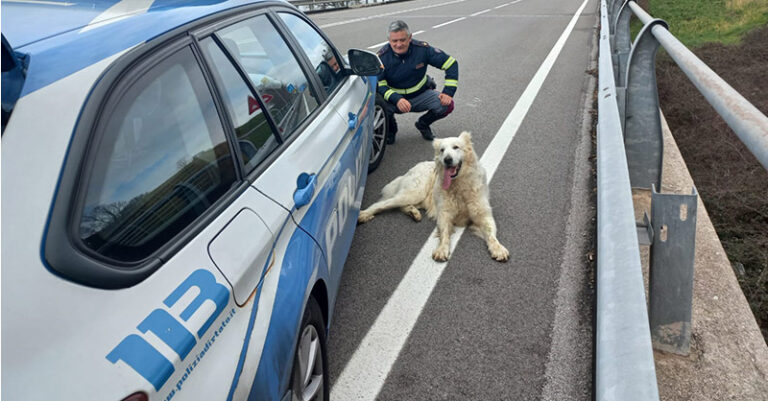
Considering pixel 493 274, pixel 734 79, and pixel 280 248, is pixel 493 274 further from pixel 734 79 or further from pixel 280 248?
pixel 734 79

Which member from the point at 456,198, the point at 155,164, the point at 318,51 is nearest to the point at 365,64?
the point at 318,51

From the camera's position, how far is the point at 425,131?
7.32 m

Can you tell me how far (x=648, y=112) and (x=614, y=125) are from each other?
3.52 ft

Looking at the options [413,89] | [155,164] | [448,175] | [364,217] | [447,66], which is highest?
[155,164]

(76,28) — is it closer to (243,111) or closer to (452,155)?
(243,111)

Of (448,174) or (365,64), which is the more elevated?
(365,64)

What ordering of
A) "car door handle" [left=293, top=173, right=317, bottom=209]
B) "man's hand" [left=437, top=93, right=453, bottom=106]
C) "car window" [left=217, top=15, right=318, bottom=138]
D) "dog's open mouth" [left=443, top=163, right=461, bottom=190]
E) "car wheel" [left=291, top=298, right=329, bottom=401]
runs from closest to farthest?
"car wheel" [left=291, top=298, right=329, bottom=401] → "car door handle" [left=293, top=173, right=317, bottom=209] → "car window" [left=217, top=15, right=318, bottom=138] → "dog's open mouth" [left=443, top=163, right=461, bottom=190] → "man's hand" [left=437, top=93, right=453, bottom=106]

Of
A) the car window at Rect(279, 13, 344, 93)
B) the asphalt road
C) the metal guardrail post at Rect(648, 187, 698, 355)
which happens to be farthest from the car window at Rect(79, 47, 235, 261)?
the metal guardrail post at Rect(648, 187, 698, 355)

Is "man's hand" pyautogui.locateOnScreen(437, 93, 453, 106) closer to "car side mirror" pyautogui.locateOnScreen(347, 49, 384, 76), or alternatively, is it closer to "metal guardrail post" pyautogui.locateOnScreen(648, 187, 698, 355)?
"car side mirror" pyautogui.locateOnScreen(347, 49, 384, 76)

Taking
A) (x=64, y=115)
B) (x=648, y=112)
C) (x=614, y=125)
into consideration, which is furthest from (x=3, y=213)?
(x=648, y=112)

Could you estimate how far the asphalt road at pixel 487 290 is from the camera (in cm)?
320

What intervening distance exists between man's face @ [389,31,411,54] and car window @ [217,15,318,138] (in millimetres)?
3388

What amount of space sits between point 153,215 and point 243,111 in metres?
0.86

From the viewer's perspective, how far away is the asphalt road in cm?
320
